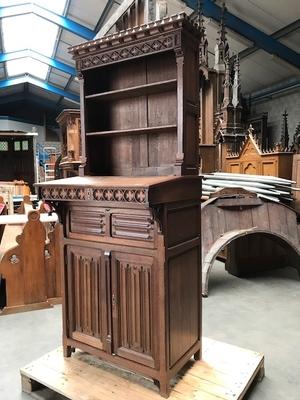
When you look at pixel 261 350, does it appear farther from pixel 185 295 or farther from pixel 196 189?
pixel 196 189

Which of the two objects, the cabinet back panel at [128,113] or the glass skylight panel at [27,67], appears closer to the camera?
the cabinet back panel at [128,113]

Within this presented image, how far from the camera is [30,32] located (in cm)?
1025

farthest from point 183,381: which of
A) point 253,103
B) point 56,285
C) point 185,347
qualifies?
point 253,103

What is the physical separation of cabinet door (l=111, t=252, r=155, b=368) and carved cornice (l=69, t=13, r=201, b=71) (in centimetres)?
124

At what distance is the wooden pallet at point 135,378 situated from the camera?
1.93 metres

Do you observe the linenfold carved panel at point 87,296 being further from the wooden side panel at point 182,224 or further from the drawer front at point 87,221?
the wooden side panel at point 182,224

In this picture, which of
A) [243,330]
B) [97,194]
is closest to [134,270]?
[97,194]

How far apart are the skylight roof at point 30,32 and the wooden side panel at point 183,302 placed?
26.4 feet

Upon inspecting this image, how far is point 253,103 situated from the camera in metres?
10.5

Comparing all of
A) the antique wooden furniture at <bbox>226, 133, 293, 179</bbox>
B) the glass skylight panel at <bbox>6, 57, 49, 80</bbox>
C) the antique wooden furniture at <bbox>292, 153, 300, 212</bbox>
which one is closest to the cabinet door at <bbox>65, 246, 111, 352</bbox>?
the antique wooden furniture at <bbox>292, 153, 300, 212</bbox>

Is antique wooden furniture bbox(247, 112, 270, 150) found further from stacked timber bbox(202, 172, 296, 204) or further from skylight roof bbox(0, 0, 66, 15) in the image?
skylight roof bbox(0, 0, 66, 15)

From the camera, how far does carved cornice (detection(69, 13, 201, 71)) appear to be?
1977 mm

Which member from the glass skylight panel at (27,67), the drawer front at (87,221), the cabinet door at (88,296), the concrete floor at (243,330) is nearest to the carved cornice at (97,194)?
the drawer front at (87,221)

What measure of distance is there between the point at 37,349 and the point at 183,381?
1286 mm
